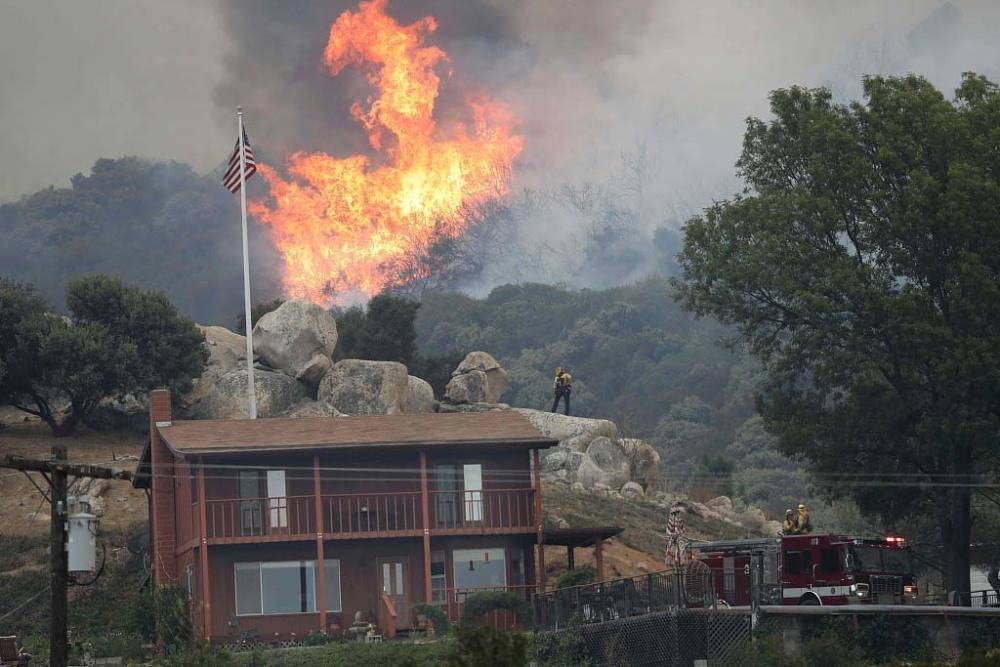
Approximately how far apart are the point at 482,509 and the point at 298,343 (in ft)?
84.1

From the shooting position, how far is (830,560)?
4184 centimetres

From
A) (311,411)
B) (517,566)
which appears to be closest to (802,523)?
(517,566)

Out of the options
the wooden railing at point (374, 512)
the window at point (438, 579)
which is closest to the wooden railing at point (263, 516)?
the wooden railing at point (374, 512)

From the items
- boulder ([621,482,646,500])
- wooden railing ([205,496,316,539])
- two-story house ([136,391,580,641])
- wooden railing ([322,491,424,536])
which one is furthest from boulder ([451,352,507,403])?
wooden railing ([205,496,316,539])

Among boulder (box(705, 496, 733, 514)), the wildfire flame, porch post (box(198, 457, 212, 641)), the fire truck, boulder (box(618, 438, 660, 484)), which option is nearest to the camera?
the fire truck

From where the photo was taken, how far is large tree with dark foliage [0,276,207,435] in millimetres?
70312

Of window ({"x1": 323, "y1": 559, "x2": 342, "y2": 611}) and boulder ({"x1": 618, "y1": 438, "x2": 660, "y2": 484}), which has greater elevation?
boulder ({"x1": 618, "y1": 438, "x2": 660, "y2": 484})

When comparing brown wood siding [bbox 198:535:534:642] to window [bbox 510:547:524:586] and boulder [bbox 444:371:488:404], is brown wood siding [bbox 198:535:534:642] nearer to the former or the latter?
window [bbox 510:547:524:586]

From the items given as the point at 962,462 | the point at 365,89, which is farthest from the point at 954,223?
the point at 365,89

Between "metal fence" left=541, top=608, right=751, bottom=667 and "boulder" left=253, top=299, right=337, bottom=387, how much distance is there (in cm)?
3651

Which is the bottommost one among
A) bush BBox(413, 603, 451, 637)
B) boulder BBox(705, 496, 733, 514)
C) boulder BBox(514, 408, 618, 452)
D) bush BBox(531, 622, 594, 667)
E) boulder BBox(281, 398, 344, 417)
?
bush BBox(531, 622, 594, 667)

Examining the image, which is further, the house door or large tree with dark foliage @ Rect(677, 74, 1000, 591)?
the house door

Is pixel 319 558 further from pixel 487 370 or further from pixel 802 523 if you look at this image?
pixel 487 370

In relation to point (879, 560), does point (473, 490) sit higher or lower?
higher
